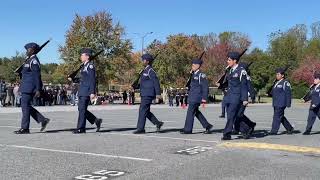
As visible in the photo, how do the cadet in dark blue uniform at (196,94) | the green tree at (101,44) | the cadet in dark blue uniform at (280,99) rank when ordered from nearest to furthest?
the cadet in dark blue uniform at (196,94)
the cadet in dark blue uniform at (280,99)
the green tree at (101,44)

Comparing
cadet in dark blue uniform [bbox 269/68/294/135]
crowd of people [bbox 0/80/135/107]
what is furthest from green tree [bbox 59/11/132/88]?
cadet in dark blue uniform [bbox 269/68/294/135]

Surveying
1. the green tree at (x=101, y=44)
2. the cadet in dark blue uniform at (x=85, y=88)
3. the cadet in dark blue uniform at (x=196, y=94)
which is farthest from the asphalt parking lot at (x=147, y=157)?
the green tree at (x=101, y=44)

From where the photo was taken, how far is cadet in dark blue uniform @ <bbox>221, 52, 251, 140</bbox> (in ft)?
40.0

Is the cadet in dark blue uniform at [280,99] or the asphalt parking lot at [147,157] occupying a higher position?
the cadet in dark blue uniform at [280,99]

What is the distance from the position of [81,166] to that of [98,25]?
125 feet

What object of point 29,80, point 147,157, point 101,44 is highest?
point 101,44

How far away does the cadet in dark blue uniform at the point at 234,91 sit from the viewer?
12.2 metres

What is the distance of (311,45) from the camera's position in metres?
90.4

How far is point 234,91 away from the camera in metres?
12.3

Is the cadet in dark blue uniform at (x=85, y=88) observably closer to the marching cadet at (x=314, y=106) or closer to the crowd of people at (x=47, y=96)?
the marching cadet at (x=314, y=106)

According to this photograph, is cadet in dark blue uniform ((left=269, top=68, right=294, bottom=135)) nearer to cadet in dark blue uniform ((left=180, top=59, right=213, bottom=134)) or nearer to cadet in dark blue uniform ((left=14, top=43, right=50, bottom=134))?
cadet in dark blue uniform ((left=180, top=59, right=213, bottom=134))

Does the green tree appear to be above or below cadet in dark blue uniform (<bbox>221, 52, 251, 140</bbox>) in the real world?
above

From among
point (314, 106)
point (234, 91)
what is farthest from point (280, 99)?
point (234, 91)

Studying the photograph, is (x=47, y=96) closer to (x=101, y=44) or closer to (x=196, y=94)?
(x=101, y=44)
